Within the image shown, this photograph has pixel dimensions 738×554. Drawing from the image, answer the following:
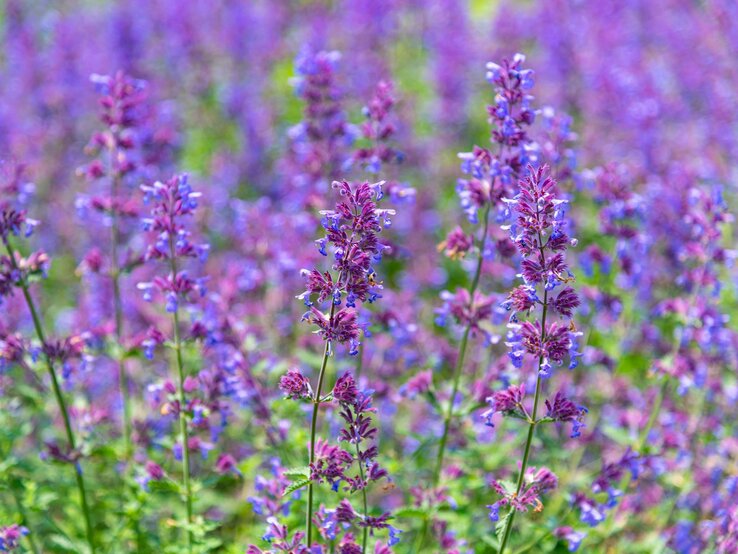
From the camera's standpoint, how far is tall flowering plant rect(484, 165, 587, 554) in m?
3.86

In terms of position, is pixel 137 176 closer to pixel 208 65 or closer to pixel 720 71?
pixel 208 65

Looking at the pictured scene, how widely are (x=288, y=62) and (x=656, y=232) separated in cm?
1042

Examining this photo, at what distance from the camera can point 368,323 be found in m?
4.30

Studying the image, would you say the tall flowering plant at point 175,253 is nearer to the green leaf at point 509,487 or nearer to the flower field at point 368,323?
the flower field at point 368,323

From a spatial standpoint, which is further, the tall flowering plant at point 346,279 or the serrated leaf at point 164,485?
the serrated leaf at point 164,485

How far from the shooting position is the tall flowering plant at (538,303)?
386 centimetres

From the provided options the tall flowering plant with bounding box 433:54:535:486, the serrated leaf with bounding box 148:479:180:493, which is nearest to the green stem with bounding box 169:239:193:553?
the serrated leaf with bounding box 148:479:180:493

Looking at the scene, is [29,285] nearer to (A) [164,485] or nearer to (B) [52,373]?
(B) [52,373]

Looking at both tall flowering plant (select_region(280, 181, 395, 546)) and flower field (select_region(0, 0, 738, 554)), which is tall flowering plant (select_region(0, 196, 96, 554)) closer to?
flower field (select_region(0, 0, 738, 554))

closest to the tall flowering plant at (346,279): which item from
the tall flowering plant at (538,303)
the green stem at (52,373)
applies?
the tall flowering plant at (538,303)

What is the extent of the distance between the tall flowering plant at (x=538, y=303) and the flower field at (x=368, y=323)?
0.02 meters

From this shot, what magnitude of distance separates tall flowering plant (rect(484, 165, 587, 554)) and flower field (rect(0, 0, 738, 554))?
0.06 feet

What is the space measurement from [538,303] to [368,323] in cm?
89

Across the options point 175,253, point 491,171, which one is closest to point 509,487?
point 491,171
